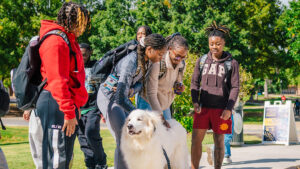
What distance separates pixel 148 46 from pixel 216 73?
181 cm

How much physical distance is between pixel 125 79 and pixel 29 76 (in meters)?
1.18

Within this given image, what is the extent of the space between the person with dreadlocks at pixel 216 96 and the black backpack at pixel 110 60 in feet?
5.77

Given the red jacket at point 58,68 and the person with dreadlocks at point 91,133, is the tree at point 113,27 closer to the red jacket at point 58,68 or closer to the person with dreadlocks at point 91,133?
the person with dreadlocks at point 91,133

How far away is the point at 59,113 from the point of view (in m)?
2.96

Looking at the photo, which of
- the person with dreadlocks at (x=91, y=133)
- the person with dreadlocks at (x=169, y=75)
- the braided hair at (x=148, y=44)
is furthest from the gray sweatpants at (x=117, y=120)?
the person with dreadlocks at (x=91, y=133)

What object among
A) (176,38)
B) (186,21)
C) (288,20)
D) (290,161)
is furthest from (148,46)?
(288,20)

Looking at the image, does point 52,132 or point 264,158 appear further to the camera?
point 264,158

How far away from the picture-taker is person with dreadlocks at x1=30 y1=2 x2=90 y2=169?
9.44ft

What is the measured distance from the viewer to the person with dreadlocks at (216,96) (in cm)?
552

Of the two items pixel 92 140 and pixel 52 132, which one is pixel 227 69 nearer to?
pixel 92 140

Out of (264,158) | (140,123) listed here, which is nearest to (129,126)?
(140,123)

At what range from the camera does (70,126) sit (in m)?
2.97

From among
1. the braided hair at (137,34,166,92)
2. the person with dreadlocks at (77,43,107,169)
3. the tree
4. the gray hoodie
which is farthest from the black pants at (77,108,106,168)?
the tree

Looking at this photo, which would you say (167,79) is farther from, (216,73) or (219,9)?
(219,9)
